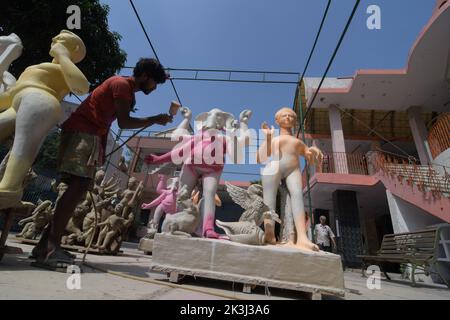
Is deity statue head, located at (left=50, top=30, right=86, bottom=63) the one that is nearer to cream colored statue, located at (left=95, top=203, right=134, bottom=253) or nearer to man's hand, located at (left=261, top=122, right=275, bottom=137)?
man's hand, located at (left=261, top=122, right=275, bottom=137)

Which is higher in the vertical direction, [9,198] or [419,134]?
[419,134]

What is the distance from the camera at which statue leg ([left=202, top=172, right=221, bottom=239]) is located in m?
2.33

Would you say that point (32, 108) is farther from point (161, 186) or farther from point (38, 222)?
point (161, 186)

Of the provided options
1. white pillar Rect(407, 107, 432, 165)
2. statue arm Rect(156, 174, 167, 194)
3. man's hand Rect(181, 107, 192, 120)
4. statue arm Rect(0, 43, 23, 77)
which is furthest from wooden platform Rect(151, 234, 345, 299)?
white pillar Rect(407, 107, 432, 165)

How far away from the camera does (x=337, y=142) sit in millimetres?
9484

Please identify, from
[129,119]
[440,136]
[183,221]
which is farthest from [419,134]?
[129,119]

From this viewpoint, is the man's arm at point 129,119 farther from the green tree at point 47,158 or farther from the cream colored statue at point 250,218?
the green tree at point 47,158

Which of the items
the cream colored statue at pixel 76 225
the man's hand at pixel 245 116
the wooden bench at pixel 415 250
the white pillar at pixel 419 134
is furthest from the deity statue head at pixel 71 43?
the white pillar at pixel 419 134

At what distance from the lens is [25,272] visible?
1.53 m

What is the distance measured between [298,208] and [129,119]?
1.67m
